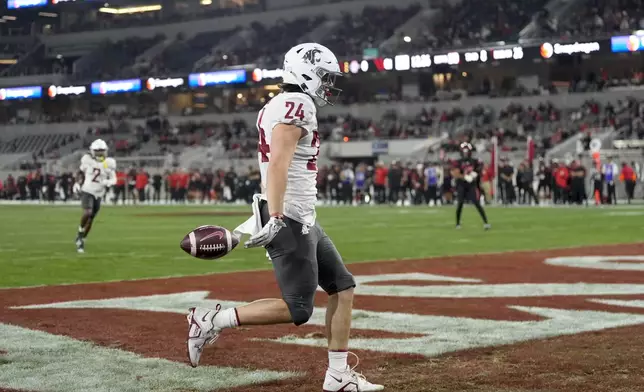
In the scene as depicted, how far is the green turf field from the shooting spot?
13086 millimetres

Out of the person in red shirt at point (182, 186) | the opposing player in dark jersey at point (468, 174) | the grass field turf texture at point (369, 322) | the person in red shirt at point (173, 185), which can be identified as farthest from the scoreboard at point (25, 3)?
the grass field turf texture at point (369, 322)

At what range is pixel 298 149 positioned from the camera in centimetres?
554

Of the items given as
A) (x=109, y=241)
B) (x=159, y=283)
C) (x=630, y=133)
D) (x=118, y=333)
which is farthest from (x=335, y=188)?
(x=118, y=333)

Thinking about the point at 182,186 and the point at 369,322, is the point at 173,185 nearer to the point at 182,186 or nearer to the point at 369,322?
the point at 182,186

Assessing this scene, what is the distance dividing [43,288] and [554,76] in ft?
144

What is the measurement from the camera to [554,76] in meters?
51.3

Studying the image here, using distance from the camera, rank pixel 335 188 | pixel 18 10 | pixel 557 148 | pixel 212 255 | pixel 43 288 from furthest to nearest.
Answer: pixel 18 10 → pixel 557 148 → pixel 335 188 → pixel 43 288 → pixel 212 255

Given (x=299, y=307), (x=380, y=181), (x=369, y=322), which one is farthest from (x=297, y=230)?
(x=380, y=181)

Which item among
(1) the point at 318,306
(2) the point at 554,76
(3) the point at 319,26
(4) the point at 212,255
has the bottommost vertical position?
(1) the point at 318,306

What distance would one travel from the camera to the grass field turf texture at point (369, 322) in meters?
5.80

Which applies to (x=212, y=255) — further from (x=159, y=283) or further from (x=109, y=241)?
(x=109, y=241)

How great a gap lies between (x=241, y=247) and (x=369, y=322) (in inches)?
368

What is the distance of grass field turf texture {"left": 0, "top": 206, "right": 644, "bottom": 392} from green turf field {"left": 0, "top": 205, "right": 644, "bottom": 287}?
9 cm

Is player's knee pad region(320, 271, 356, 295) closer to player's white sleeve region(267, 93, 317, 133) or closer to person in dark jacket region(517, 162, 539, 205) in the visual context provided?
player's white sleeve region(267, 93, 317, 133)
